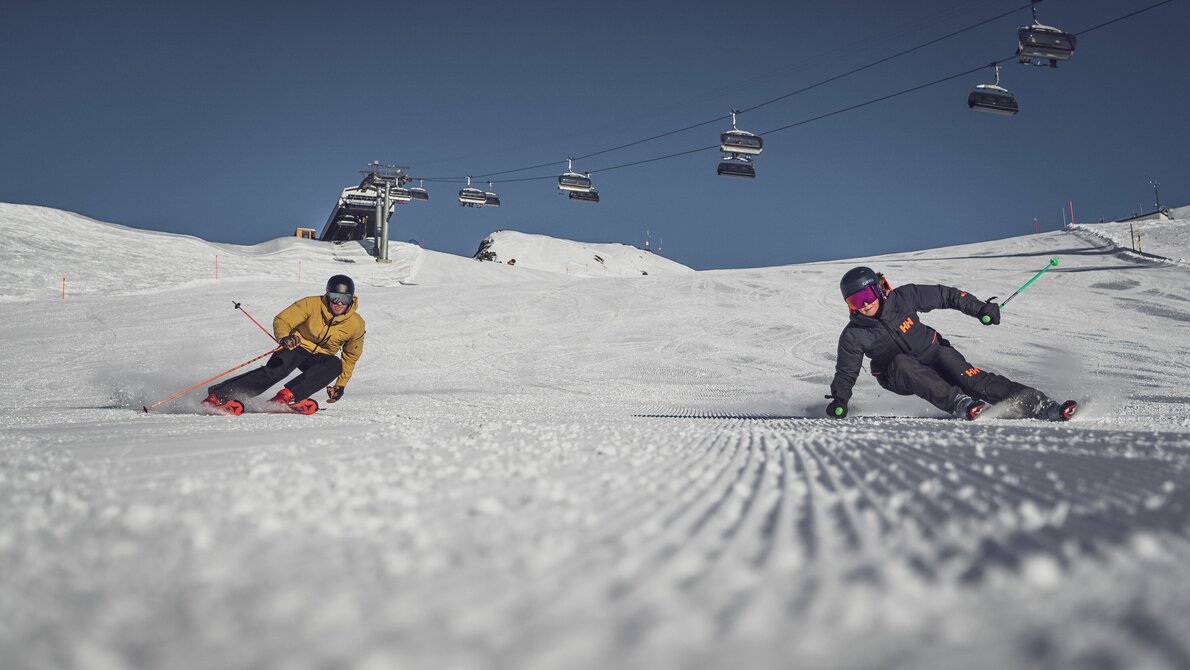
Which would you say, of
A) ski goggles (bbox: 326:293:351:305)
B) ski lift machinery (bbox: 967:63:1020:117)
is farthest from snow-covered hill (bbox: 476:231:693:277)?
ski goggles (bbox: 326:293:351:305)

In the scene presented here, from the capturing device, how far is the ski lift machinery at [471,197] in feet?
92.5

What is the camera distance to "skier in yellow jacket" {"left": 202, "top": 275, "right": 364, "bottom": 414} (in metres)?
5.39

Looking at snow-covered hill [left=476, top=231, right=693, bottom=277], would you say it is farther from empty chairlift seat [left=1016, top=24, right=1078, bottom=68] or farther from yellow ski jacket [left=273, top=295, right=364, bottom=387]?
yellow ski jacket [left=273, top=295, right=364, bottom=387]

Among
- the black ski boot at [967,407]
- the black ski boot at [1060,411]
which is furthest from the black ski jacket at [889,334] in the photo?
the black ski boot at [1060,411]

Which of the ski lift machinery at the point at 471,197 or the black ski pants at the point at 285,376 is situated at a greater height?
the ski lift machinery at the point at 471,197

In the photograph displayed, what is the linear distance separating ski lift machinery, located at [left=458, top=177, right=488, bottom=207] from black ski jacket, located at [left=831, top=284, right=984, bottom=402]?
25452 mm

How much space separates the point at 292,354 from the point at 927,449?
5.47 m

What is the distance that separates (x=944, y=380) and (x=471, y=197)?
2617 cm

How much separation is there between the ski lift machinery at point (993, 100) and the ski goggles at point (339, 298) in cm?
1748

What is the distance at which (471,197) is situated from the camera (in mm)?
28375

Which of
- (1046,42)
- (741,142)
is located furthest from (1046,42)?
(741,142)

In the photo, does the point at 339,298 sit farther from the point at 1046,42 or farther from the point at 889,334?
the point at 1046,42

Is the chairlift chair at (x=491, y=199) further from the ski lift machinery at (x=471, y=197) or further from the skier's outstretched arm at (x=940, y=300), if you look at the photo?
the skier's outstretched arm at (x=940, y=300)

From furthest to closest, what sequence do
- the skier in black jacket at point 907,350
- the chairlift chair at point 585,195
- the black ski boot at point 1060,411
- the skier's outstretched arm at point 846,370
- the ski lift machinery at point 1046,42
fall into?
the chairlift chair at point 585,195 < the ski lift machinery at point 1046,42 < the skier's outstretched arm at point 846,370 < the skier in black jacket at point 907,350 < the black ski boot at point 1060,411
